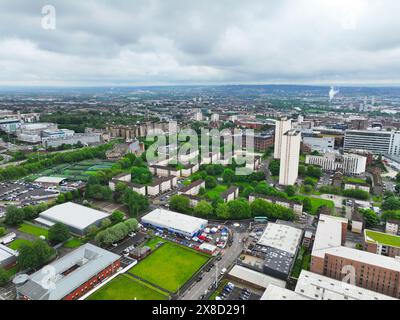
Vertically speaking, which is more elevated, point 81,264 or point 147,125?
point 147,125

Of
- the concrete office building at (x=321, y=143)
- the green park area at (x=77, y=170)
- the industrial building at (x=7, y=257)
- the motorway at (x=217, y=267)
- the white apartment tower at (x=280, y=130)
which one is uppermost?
the white apartment tower at (x=280, y=130)

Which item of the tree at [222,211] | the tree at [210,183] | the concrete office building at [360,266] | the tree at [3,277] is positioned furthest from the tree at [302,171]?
the tree at [3,277]

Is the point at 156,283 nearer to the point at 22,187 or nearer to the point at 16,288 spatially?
the point at 16,288

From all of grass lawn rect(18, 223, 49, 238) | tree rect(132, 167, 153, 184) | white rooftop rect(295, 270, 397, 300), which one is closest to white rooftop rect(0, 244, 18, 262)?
grass lawn rect(18, 223, 49, 238)

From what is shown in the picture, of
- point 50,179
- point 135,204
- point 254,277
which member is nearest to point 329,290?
point 254,277

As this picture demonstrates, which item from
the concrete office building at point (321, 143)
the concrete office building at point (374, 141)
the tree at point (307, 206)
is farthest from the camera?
the concrete office building at point (321, 143)

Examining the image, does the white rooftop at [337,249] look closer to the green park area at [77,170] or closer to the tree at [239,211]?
the tree at [239,211]

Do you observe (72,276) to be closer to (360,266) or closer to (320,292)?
(320,292)

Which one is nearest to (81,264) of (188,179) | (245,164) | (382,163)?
(188,179)
